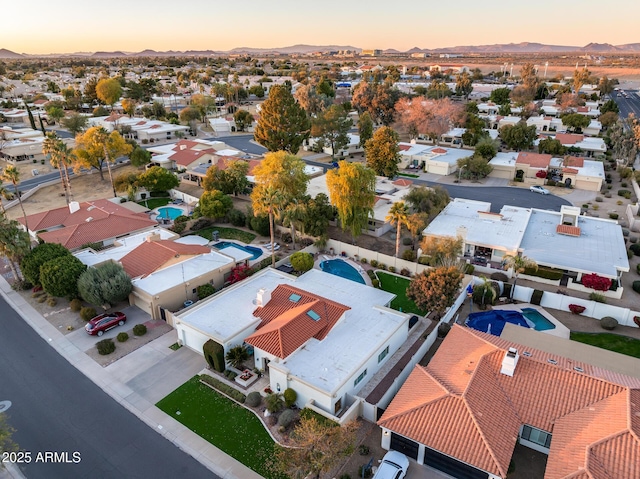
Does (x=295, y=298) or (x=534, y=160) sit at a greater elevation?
(x=534, y=160)

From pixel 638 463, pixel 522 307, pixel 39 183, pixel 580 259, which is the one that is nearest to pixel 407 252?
pixel 522 307

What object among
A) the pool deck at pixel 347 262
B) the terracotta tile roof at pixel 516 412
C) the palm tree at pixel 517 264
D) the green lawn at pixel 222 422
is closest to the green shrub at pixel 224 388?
the green lawn at pixel 222 422

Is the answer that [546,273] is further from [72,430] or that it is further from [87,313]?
[87,313]

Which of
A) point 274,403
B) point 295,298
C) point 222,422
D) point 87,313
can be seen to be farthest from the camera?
point 87,313

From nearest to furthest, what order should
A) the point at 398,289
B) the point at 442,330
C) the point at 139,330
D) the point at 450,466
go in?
the point at 450,466 → the point at 139,330 → the point at 442,330 → the point at 398,289

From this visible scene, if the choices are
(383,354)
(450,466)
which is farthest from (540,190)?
(450,466)

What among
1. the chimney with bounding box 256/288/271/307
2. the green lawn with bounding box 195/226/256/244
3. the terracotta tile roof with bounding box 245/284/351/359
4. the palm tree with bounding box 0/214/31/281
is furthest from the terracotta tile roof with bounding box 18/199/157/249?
the terracotta tile roof with bounding box 245/284/351/359

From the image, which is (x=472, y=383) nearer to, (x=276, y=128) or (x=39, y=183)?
(x=276, y=128)
